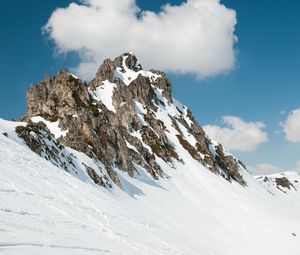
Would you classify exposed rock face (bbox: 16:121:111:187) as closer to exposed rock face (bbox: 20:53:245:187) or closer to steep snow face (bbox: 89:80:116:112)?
exposed rock face (bbox: 20:53:245:187)

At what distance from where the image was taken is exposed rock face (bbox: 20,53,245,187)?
73.6 meters

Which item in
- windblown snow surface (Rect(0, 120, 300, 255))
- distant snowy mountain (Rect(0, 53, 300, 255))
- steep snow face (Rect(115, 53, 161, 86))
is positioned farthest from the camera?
steep snow face (Rect(115, 53, 161, 86))

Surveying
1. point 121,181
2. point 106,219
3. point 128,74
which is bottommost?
point 106,219

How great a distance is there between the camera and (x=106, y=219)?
25641mm

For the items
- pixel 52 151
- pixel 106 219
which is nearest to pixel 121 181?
pixel 52 151

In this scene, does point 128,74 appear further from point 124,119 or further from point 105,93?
point 124,119

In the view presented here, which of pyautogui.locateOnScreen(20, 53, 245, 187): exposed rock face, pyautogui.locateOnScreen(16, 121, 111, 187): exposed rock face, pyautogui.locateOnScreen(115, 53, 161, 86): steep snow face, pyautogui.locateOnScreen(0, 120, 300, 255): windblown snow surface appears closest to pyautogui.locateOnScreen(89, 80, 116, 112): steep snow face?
pyautogui.locateOnScreen(20, 53, 245, 187): exposed rock face

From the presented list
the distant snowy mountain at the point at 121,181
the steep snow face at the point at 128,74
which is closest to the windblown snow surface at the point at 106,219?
the distant snowy mountain at the point at 121,181

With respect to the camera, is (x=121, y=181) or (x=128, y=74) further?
(x=128, y=74)

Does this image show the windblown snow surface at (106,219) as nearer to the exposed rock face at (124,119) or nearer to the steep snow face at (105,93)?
the exposed rock face at (124,119)

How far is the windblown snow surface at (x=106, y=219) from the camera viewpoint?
17000mm

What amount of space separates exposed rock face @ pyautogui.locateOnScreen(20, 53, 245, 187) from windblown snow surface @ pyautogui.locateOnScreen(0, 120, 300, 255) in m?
8.19

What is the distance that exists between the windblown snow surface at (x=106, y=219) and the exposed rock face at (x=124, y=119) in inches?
322

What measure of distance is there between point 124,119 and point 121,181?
132 feet
